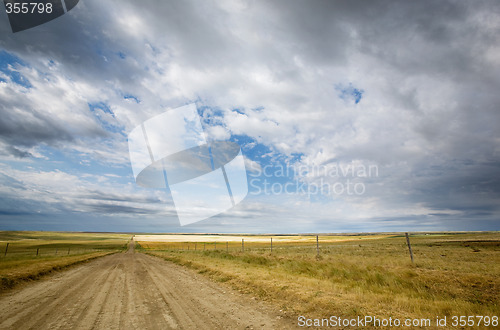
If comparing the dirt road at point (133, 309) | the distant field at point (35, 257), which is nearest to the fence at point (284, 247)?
the dirt road at point (133, 309)

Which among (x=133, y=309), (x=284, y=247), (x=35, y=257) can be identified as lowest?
(x=35, y=257)

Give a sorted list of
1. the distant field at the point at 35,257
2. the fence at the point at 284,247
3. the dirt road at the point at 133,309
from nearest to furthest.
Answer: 1. the dirt road at the point at 133,309
2. the distant field at the point at 35,257
3. the fence at the point at 284,247

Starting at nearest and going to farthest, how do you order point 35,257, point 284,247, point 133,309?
point 133,309, point 35,257, point 284,247

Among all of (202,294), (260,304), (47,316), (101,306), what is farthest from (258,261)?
(47,316)

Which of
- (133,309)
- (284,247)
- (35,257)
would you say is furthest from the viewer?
(284,247)

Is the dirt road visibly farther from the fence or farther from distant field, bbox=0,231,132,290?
the fence

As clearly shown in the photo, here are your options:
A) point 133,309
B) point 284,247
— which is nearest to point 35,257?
point 284,247

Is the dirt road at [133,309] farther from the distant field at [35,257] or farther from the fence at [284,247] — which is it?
the fence at [284,247]

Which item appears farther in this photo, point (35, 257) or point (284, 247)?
point (284, 247)

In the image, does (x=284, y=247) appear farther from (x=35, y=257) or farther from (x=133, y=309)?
(x=35, y=257)

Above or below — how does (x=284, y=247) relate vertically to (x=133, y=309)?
below

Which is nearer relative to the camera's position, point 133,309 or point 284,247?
point 133,309

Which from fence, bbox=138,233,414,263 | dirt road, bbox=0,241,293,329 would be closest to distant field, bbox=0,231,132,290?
dirt road, bbox=0,241,293,329

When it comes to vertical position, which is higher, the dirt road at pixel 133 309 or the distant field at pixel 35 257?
the dirt road at pixel 133 309
